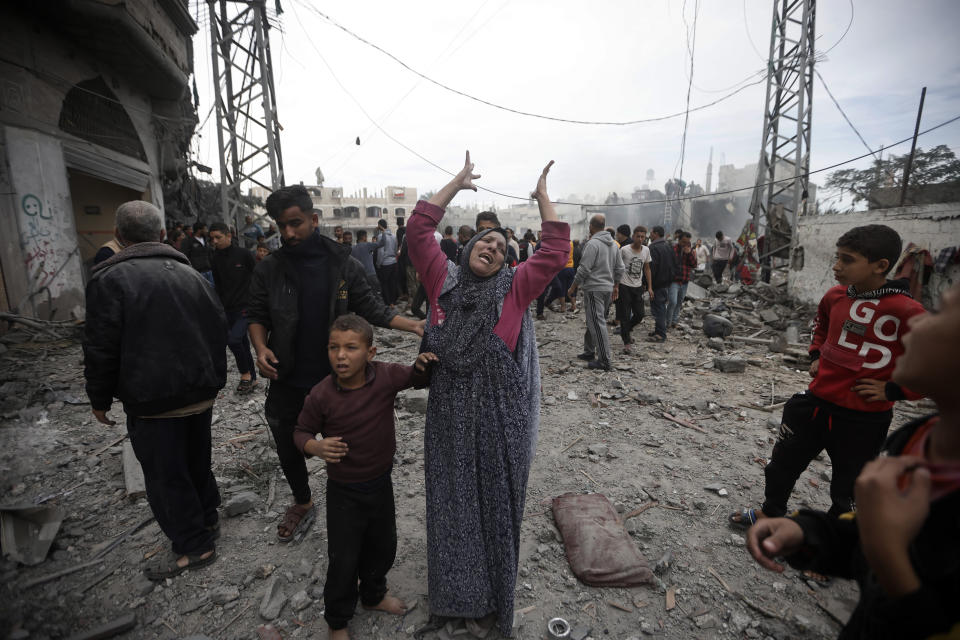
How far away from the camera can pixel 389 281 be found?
32.4 feet

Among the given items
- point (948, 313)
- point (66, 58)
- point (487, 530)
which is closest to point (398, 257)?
point (66, 58)

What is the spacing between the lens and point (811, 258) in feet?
31.1

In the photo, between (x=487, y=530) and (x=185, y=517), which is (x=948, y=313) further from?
(x=185, y=517)

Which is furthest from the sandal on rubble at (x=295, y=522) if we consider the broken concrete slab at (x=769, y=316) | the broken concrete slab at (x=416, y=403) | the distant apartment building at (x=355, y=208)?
the distant apartment building at (x=355, y=208)

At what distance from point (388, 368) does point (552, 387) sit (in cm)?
368

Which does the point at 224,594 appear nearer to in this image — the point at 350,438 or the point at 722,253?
the point at 350,438

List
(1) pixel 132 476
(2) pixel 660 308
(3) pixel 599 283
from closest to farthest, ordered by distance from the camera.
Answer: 1. (1) pixel 132 476
2. (3) pixel 599 283
3. (2) pixel 660 308

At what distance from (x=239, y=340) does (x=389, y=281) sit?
5.10m

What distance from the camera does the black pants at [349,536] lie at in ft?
5.97

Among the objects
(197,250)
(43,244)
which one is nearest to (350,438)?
(197,250)

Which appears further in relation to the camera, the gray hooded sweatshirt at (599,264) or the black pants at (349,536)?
the gray hooded sweatshirt at (599,264)

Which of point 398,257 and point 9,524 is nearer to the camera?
point 9,524

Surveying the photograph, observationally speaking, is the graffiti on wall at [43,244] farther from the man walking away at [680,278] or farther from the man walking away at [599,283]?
the man walking away at [680,278]

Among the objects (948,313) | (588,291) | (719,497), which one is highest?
(948,313)
